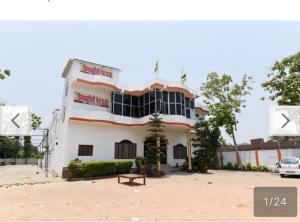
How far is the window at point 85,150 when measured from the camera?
17.9 m

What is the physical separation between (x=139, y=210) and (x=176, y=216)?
4.33ft

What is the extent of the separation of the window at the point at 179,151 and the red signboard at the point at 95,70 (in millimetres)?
9131

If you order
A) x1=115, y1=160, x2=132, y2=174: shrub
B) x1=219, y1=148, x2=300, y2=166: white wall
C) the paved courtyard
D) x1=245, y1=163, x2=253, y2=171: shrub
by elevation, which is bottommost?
the paved courtyard

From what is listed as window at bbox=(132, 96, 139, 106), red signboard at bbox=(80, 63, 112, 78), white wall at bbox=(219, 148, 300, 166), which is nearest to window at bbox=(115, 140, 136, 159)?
window at bbox=(132, 96, 139, 106)

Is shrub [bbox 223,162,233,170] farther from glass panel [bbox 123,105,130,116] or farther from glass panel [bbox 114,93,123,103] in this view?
glass panel [bbox 114,93,123,103]

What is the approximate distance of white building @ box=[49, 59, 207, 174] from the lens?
18.0m

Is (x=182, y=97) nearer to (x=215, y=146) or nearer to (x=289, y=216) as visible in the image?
(x=215, y=146)

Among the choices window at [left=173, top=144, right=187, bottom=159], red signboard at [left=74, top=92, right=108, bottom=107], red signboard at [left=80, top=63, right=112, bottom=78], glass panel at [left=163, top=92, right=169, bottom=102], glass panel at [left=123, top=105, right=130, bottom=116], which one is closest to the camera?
red signboard at [left=74, top=92, right=108, bottom=107]

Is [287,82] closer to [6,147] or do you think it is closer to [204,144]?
[204,144]

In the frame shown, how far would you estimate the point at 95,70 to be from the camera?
19.8 m

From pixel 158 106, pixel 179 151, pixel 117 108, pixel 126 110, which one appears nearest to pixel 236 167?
pixel 179 151

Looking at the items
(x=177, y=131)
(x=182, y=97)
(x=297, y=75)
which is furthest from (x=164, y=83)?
(x=297, y=75)

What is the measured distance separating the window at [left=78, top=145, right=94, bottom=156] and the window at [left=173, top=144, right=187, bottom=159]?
8109mm

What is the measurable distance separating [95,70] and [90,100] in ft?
8.53
